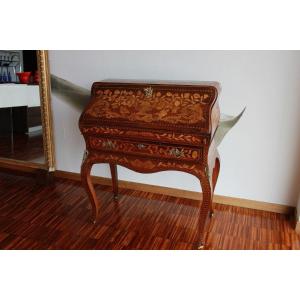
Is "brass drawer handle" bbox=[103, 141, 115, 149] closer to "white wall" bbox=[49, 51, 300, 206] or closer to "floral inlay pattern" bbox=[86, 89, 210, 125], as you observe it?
"floral inlay pattern" bbox=[86, 89, 210, 125]

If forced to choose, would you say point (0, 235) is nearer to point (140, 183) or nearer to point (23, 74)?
point (140, 183)

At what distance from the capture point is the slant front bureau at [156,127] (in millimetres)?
1784

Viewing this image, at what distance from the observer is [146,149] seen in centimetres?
190

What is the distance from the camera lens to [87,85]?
2727 millimetres

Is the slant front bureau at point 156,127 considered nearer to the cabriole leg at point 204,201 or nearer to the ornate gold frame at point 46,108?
the cabriole leg at point 204,201

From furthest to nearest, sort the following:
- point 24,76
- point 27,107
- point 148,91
→ point 27,107 → point 24,76 → point 148,91

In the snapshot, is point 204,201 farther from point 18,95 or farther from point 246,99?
point 18,95

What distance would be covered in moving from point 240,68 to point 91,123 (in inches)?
45.7

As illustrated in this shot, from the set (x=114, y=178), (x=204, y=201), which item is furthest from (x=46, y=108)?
(x=204, y=201)

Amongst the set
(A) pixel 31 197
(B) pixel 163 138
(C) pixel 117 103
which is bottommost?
(A) pixel 31 197

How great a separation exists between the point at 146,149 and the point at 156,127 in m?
0.16

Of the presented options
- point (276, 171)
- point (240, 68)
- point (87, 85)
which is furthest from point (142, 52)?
point (276, 171)

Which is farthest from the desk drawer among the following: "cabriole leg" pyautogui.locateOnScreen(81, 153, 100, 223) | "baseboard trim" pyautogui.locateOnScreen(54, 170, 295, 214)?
"baseboard trim" pyautogui.locateOnScreen(54, 170, 295, 214)

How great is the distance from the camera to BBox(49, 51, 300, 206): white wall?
2205 millimetres
